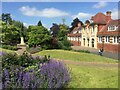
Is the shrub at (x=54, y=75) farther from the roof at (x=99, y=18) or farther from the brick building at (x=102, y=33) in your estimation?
the roof at (x=99, y=18)

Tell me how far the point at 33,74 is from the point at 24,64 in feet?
10.1

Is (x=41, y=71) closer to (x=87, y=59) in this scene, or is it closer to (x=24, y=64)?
(x=24, y=64)

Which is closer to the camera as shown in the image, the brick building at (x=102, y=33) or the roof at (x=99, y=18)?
the brick building at (x=102, y=33)

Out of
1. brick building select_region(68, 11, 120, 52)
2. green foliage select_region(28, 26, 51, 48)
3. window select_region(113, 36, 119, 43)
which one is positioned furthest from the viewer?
brick building select_region(68, 11, 120, 52)

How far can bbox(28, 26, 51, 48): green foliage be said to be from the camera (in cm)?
3769

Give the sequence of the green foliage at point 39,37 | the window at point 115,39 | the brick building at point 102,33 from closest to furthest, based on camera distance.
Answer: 1. the green foliage at point 39,37
2. the window at point 115,39
3. the brick building at point 102,33

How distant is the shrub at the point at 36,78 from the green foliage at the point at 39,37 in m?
29.9

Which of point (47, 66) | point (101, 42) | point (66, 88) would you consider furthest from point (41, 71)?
point (101, 42)

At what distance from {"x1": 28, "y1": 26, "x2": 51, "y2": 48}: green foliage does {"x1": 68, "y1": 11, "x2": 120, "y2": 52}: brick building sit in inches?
428

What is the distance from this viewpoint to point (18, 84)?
21.9ft

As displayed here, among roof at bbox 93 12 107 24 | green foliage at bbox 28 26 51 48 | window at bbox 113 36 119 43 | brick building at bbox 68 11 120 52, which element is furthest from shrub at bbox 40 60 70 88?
roof at bbox 93 12 107 24

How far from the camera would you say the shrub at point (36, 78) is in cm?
661

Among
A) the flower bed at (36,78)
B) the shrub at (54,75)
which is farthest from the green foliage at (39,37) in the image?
the flower bed at (36,78)

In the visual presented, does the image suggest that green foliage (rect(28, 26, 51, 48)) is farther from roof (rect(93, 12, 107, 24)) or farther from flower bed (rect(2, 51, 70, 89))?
flower bed (rect(2, 51, 70, 89))
